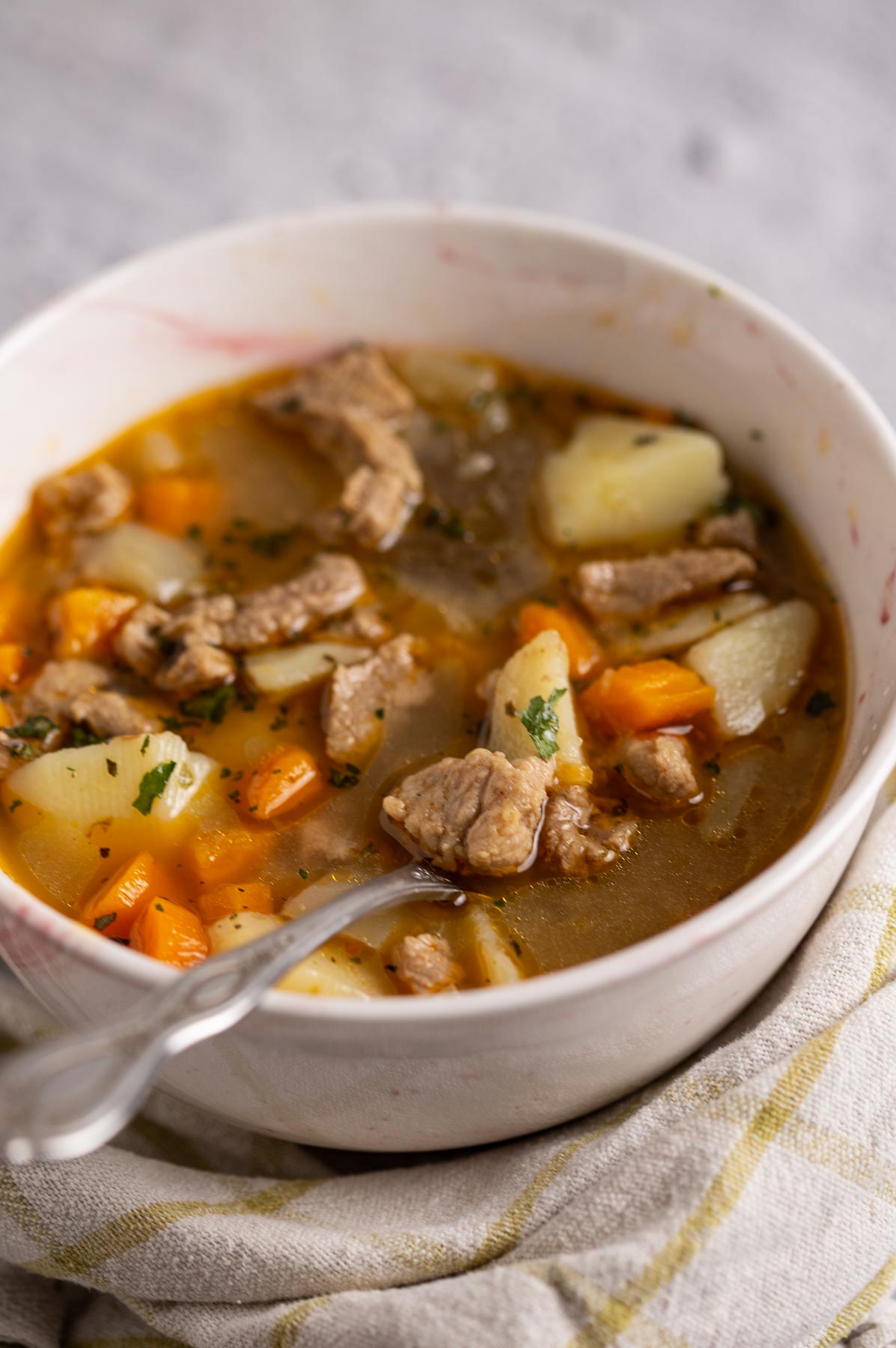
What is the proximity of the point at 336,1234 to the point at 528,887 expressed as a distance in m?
0.70

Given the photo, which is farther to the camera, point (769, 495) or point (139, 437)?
point (139, 437)

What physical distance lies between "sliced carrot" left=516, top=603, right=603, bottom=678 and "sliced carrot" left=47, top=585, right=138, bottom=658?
0.92 metres

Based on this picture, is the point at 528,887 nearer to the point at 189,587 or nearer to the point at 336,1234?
the point at 336,1234

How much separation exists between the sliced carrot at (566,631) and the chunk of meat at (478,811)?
1.30 ft

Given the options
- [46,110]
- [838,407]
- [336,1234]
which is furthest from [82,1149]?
[46,110]

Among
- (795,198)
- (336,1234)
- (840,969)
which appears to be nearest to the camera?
(336,1234)

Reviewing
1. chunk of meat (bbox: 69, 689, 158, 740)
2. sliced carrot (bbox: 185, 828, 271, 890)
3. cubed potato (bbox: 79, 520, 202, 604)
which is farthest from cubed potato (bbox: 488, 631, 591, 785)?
cubed potato (bbox: 79, 520, 202, 604)

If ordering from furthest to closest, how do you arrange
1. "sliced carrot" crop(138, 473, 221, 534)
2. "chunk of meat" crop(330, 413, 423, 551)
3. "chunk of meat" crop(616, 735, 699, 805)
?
"sliced carrot" crop(138, 473, 221, 534), "chunk of meat" crop(330, 413, 423, 551), "chunk of meat" crop(616, 735, 699, 805)

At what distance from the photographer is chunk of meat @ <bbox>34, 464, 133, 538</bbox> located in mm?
3346

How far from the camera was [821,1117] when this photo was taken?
7.44 ft

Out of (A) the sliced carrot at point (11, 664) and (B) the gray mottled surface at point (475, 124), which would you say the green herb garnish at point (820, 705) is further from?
(B) the gray mottled surface at point (475, 124)

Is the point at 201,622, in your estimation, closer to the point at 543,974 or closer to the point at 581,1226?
the point at 543,974

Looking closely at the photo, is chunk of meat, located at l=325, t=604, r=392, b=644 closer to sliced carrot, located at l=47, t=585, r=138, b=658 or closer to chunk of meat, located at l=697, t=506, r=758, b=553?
sliced carrot, located at l=47, t=585, r=138, b=658

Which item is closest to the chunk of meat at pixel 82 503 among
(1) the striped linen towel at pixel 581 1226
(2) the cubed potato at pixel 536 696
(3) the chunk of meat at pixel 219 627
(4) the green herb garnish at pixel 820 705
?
(3) the chunk of meat at pixel 219 627
